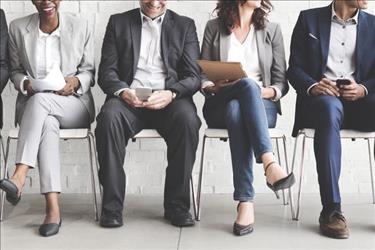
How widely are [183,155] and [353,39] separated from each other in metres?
1.04

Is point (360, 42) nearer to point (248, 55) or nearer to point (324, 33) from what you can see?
point (324, 33)

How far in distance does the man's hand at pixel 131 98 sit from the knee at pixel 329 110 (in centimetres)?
86

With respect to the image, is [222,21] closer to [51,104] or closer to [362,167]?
[51,104]

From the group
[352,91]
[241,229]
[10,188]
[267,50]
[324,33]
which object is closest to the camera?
[10,188]

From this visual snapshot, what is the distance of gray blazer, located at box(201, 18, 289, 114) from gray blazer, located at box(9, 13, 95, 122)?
632 mm

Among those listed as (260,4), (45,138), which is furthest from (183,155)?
(260,4)

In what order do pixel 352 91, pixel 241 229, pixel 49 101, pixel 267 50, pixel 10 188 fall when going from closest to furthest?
pixel 10 188, pixel 241 229, pixel 352 91, pixel 49 101, pixel 267 50

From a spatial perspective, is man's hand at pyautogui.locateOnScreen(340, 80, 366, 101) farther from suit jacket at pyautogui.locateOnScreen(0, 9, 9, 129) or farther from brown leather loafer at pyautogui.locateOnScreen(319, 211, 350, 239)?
suit jacket at pyautogui.locateOnScreen(0, 9, 9, 129)

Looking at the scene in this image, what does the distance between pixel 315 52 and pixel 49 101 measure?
1357mm

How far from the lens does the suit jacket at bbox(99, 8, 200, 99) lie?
10.8 feet

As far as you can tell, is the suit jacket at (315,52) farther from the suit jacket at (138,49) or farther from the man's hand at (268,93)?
the suit jacket at (138,49)

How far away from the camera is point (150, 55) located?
3.33m

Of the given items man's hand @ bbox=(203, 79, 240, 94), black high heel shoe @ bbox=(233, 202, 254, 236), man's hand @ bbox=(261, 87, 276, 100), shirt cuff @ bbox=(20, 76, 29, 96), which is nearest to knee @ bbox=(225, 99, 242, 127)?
man's hand @ bbox=(203, 79, 240, 94)

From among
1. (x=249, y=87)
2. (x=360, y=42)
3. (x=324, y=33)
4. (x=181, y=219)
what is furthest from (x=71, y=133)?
(x=360, y=42)
